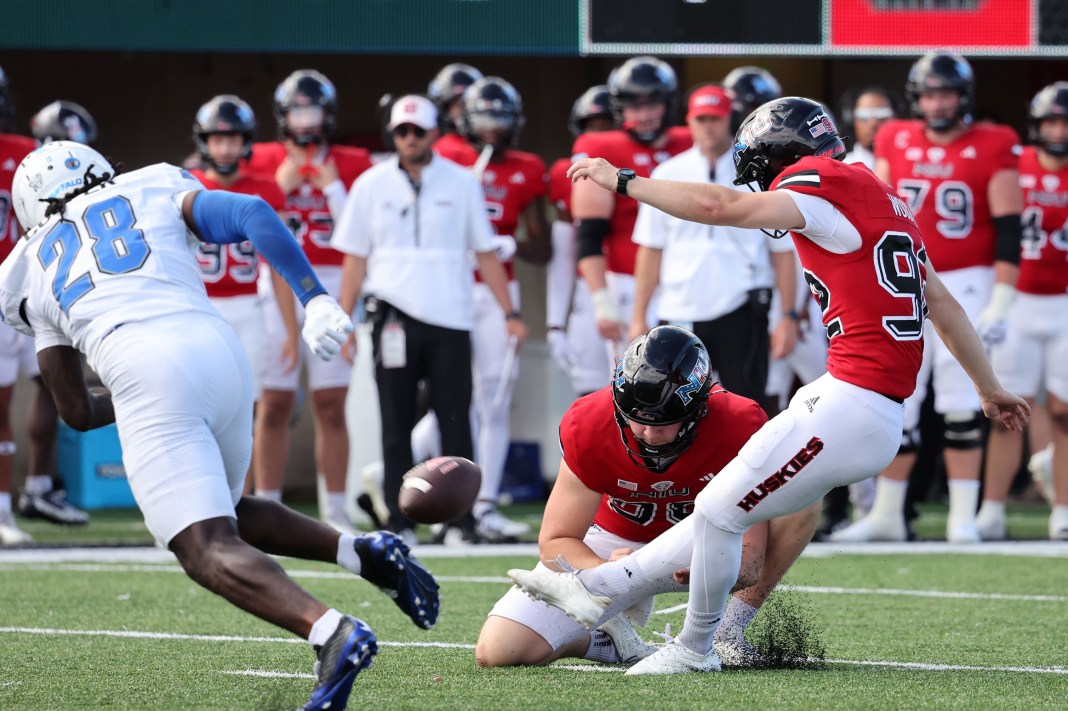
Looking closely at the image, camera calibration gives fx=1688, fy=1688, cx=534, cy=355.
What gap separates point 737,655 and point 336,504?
4093mm

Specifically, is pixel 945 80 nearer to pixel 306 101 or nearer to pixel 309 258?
pixel 306 101

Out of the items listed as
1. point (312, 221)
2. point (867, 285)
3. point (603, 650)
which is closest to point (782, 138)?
point (867, 285)

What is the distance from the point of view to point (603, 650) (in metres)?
4.93

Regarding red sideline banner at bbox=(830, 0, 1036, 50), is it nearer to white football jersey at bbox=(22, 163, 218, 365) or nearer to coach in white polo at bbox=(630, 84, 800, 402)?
coach in white polo at bbox=(630, 84, 800, 402)

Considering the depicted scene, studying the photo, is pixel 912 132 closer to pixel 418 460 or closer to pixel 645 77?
pixel 645 77

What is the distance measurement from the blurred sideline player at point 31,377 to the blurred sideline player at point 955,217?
4127 mm

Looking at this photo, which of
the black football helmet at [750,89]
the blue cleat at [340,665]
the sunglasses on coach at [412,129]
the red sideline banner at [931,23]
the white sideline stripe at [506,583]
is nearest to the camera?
the blue cleat at [340,665]

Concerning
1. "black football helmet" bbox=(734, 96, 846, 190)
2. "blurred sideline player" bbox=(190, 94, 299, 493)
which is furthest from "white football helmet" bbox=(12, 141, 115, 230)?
"blurred sideline player" bbox=(190, 94, 299, 493)

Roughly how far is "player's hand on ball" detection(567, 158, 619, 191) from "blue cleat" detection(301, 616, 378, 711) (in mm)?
1282

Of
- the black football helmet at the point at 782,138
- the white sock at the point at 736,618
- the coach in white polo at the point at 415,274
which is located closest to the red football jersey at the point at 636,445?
the white sock at the point at 736,618

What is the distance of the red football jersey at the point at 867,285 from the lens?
14.3ft

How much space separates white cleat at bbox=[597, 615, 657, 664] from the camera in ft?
16.1

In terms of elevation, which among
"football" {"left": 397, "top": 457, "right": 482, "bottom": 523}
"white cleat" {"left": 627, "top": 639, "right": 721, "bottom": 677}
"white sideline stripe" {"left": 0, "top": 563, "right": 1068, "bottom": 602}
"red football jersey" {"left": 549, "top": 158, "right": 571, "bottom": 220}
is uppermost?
"red football jersey" {"left": 549, "top": 158, "right": 571, "bottom": 220}

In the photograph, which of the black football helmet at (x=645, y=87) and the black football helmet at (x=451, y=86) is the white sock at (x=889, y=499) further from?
the black football helmet at (x=451, y=86)
